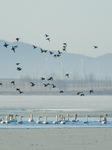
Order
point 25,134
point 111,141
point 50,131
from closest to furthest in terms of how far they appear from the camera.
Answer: point 111,141, point 25,134, point 50,131

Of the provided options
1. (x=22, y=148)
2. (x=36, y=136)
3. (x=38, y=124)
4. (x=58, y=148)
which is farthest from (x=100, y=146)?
(x=38, y=124)

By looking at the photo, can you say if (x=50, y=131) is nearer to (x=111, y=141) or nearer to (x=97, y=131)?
(x=97, y=131)

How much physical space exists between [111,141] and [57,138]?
5265mm

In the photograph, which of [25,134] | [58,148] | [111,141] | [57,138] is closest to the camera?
[58,148]

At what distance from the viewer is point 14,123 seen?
2453 inches

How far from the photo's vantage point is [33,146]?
38.8 meters

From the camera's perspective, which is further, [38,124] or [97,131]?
[38,124]

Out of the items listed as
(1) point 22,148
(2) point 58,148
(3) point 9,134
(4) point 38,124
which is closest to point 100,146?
(2) point 58,148

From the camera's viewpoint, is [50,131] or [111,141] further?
[50,131]

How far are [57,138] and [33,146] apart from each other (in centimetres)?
605

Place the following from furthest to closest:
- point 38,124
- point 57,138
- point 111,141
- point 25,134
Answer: point 38,124
point 25,134
point 57,138
point 111,141

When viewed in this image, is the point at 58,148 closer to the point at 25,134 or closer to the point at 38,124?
the point at 25,134

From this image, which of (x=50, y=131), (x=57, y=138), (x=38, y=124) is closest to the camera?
(x=57, y=138)

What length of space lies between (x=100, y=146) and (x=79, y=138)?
603 centimetres
